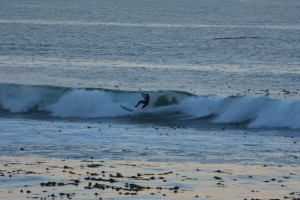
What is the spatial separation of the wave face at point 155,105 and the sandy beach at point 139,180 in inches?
549

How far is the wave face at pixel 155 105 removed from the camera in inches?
1847

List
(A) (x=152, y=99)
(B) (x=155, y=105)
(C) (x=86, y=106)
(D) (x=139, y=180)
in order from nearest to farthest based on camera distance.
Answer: (D) (x=139, y=180), (C) (x=86, y=106), (B) (x=155, y=105), (A) (x=152, y=99)

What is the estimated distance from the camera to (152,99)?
5259 centimetres

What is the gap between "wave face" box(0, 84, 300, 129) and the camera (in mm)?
46906

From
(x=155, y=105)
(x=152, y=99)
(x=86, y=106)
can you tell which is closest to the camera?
(x=86, y=106)

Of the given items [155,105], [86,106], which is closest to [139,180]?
[86,106]

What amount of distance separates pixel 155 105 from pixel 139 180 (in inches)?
899

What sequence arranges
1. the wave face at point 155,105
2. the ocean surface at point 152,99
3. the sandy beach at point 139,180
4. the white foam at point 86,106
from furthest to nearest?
1. the white foam at point 86,106
2. the wave face at point 155,105
3. the ocean surface at point 152,99
4. the sandy beach at point 139,180

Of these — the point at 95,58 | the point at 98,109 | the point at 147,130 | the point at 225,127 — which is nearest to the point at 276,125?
the point at 225,127

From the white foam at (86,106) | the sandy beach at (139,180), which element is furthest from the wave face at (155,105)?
the sandy beach at (139,180)

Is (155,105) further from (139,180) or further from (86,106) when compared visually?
(139,180)

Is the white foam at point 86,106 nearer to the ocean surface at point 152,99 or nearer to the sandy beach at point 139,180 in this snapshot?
the ocean surface at point 152,99

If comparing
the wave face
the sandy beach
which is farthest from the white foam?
the sandy beach

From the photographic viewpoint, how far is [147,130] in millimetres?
42781
